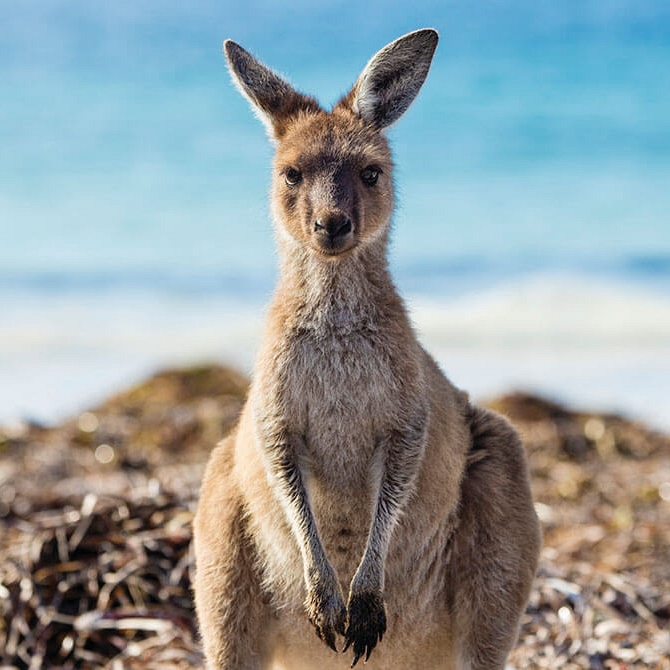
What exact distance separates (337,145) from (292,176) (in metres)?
0.24

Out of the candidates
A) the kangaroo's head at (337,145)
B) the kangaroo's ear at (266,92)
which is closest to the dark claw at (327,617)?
the kangaroo's head at (337,145)

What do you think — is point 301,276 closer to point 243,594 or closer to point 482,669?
point 243,594

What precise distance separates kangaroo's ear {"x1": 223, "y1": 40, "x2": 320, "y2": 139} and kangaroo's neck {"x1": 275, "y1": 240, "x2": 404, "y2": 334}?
0.72 m

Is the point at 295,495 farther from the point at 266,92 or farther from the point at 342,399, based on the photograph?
the point at 266,92

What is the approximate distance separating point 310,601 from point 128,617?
2013 mm

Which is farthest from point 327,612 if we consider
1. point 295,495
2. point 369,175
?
point 369,175

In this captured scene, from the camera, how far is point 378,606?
4125 mm

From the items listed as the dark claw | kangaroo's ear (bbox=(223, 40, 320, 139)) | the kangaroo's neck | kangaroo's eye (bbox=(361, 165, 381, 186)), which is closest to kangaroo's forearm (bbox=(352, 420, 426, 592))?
the dark claw

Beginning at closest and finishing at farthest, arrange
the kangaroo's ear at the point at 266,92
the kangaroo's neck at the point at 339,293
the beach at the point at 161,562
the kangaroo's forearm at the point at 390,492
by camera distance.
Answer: the kangaroo's forearm at the point at 390,492 → the kangaroo's neck at the point at 339,293 → the kangaroo's ear at the point at 266,92 → the beach at the point at 161,562

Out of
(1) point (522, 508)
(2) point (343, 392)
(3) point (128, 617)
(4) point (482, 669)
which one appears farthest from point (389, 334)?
(3) point (128, 617)

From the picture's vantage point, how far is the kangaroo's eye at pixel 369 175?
4449mm

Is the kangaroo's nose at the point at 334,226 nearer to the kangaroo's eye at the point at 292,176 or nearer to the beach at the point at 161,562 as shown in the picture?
the kangaroo's eye at the point at 292,176

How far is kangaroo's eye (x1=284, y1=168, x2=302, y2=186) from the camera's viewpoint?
4488mm

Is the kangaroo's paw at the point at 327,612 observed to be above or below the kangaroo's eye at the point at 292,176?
below
